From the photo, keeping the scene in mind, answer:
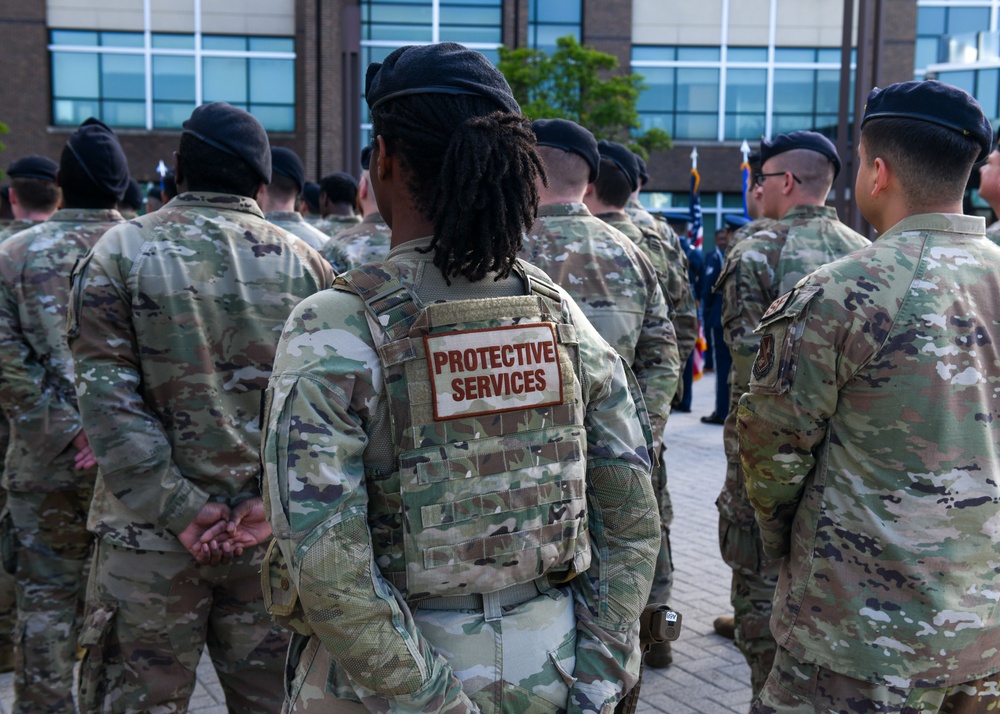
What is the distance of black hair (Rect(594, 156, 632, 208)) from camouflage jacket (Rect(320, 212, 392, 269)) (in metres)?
1.22

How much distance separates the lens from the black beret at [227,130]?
296 centimetres

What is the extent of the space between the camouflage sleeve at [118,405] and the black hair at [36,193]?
117 inches

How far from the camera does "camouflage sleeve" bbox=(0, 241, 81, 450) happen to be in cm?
381

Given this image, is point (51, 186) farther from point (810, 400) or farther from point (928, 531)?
point (928, 531)

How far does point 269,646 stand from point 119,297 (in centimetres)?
116

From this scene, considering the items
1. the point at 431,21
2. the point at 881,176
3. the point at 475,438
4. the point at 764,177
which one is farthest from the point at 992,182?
the point at 431,21

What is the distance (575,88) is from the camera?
3020cm

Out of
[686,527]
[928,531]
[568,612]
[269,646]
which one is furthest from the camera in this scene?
[686,527]

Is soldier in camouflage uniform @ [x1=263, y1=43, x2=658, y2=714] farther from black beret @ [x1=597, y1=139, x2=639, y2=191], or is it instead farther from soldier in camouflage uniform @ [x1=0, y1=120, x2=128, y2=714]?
black beret @ [x1=597, y1=139, x2=639, y2=191]

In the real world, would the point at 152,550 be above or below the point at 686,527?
above

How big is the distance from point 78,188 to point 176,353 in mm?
1659

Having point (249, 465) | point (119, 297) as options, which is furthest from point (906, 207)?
point (119, 297)

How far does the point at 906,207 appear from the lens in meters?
2.51

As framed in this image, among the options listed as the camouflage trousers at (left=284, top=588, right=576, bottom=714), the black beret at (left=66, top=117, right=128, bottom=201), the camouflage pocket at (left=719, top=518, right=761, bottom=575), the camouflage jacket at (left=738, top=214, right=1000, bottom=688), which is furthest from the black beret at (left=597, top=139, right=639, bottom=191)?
the camouflage trousers at (left=284, top=588, right=576, bottom=714)
